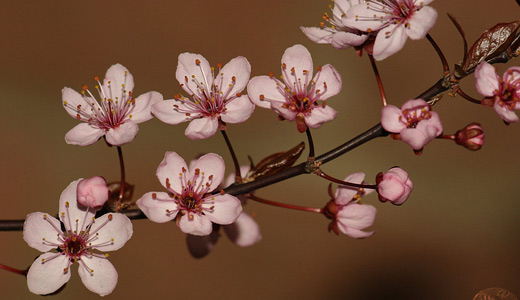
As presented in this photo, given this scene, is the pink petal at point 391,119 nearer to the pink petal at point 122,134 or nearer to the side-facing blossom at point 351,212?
the side-facing blossom at point 351,212

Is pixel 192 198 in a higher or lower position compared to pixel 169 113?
lower

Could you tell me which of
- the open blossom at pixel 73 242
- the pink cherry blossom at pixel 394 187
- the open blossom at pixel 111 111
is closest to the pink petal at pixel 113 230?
the open blossom at pixel 73 242

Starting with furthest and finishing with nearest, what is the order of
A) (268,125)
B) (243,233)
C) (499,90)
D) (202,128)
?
(268,125)
(243,233)
(202,128)
(499,90)

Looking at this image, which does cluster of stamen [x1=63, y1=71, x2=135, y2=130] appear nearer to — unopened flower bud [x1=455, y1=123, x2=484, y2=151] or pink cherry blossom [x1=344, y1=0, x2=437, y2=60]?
pink cherry blossom [x1=344, y1=0, x2=437, y2=60]

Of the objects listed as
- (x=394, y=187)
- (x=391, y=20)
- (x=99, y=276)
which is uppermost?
(x=391, y=20)

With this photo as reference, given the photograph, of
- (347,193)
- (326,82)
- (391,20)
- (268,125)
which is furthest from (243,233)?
(268,125)

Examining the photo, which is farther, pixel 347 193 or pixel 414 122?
pixel 347 193

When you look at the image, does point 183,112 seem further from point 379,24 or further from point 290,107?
point 379,24

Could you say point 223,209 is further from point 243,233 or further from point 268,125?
point 268,125

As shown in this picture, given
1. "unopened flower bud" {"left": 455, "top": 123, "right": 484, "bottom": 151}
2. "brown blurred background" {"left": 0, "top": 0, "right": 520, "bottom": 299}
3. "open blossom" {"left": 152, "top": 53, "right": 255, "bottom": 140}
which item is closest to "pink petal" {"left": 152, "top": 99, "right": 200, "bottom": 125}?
"open blossom" {"left": 152, "top": 53, "right": 255, "bottom": 140}
